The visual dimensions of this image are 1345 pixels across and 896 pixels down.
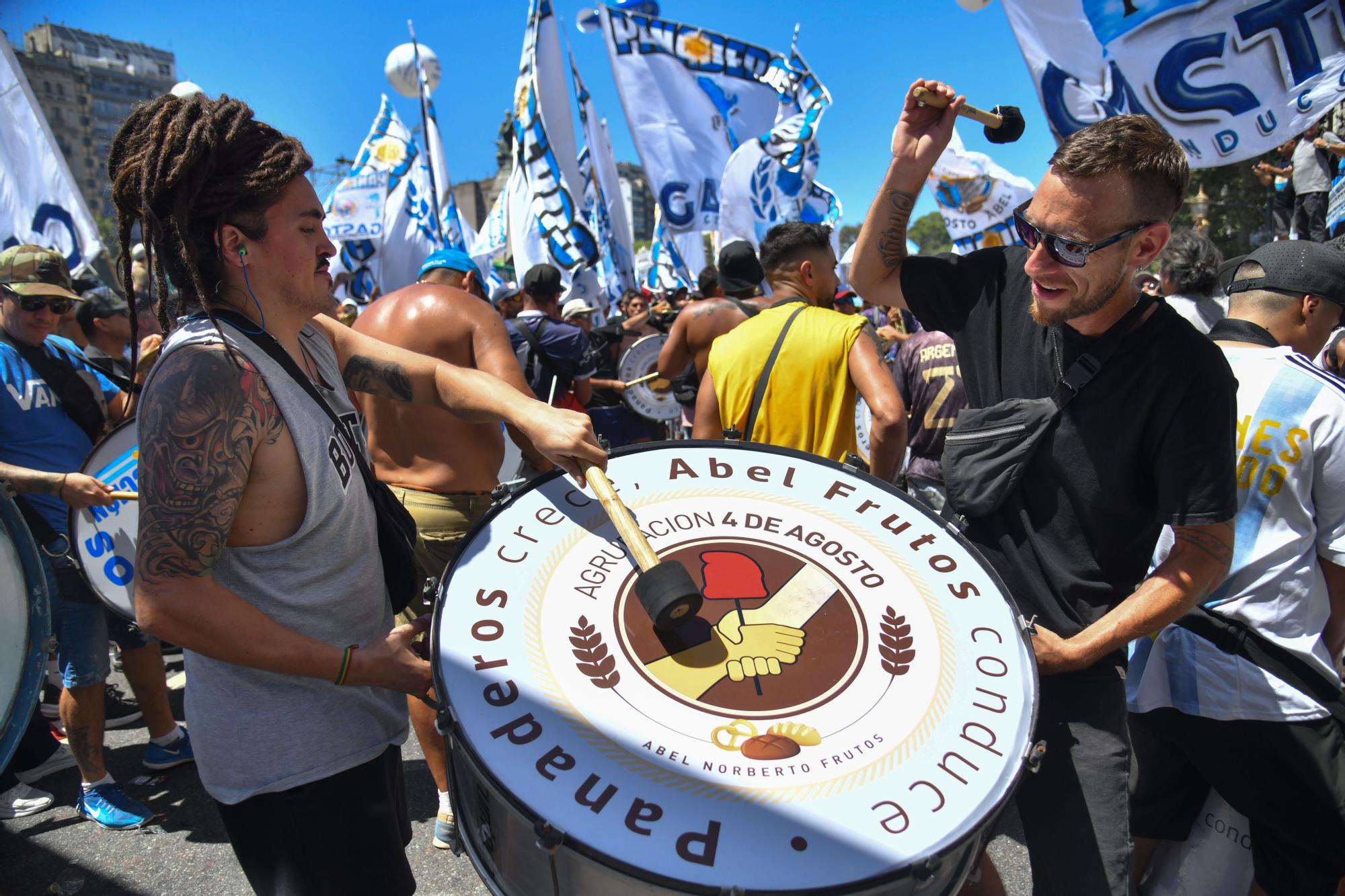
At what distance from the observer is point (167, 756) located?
367cm

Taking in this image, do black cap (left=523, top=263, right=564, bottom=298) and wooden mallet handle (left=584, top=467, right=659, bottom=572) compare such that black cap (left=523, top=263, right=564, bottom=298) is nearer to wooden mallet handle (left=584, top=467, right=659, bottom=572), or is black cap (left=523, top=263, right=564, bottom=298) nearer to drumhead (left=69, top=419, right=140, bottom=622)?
drumhead (left=69, top=419, right=140, bottom=622)

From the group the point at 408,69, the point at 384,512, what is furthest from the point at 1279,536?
the point at 408,69

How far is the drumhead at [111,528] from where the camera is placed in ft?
10.4

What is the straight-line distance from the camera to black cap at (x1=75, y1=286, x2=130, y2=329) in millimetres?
4391

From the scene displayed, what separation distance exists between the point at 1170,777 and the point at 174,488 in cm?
278

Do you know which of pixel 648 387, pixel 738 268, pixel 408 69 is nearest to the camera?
pixel 738 268

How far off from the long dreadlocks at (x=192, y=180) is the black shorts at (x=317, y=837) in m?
0.94

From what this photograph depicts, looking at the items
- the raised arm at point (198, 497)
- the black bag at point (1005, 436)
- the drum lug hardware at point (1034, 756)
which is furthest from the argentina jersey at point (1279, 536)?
the raised arm at point (198, 497)

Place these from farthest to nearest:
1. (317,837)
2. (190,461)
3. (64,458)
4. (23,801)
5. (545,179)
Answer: (545,179), (64,458), (23,801), (317,837), (190,461)

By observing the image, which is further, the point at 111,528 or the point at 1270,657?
the point at 111,528

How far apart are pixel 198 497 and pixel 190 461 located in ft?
0.20

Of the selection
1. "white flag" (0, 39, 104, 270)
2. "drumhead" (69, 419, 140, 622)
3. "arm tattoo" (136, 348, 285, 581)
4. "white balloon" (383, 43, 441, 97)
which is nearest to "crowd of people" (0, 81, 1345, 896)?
"arm tattoo" (136, 348, 285, 581)

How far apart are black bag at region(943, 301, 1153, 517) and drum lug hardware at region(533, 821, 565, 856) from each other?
1.22 meters

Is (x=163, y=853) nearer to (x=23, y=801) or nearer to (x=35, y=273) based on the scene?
(x=23, y=801)
